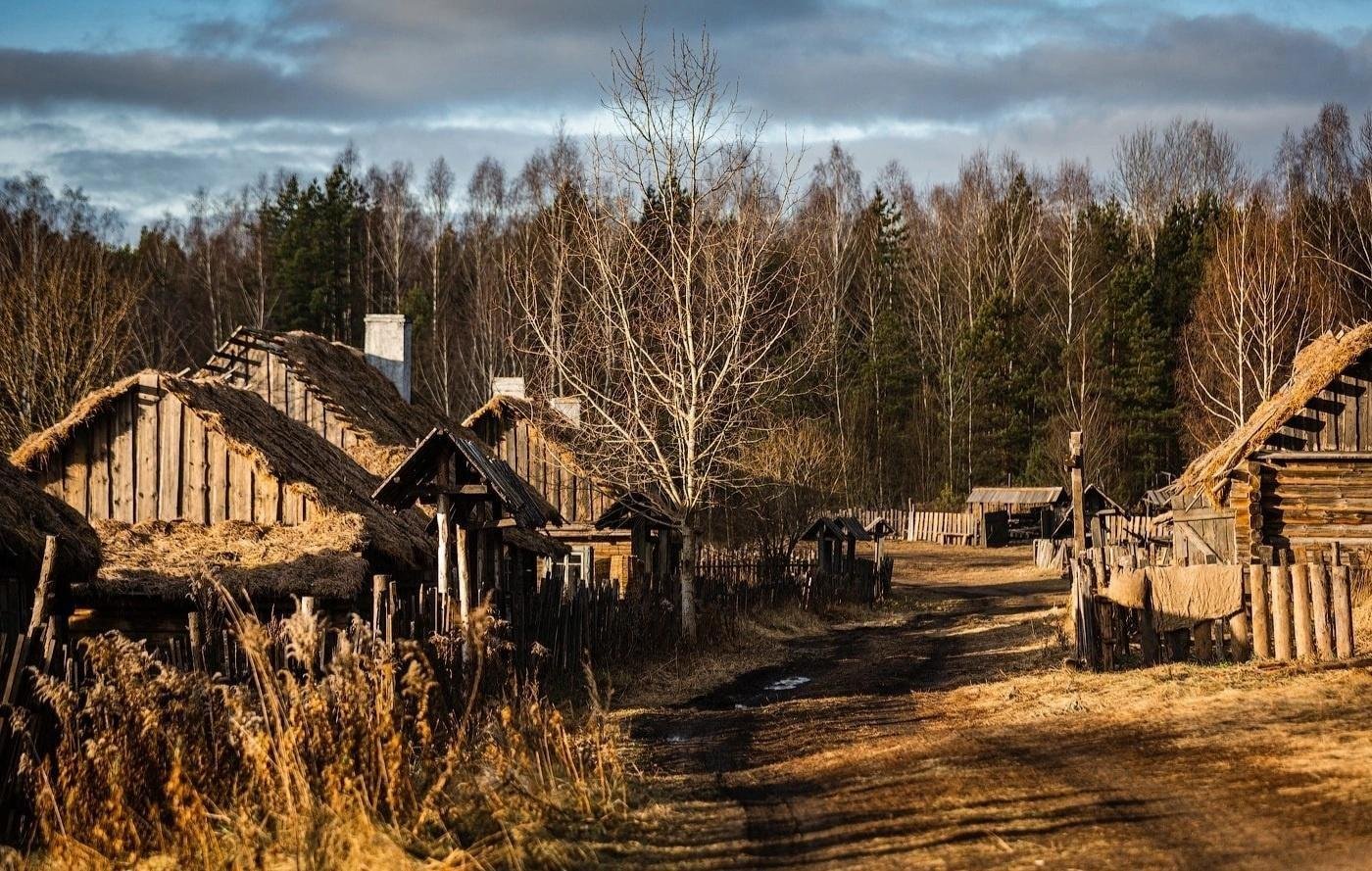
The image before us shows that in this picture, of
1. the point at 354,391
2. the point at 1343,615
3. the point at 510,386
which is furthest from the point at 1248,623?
the point at 510,386

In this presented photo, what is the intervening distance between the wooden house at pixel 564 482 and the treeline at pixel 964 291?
56.7 feet

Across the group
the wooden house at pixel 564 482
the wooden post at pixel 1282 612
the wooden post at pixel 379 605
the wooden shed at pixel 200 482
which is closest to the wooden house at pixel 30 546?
the wooden shed at pixel 200 482

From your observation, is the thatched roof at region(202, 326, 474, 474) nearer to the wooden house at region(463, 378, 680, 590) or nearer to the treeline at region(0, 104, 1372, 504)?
the wooden house at region(463, 378, 680, 590)

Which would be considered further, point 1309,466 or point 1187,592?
point 1309,466

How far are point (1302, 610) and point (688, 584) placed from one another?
8.75 meters

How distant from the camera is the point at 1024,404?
203ft

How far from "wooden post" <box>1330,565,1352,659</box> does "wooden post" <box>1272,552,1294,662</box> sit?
0.42m

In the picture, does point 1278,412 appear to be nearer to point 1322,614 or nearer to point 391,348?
point 1322,614

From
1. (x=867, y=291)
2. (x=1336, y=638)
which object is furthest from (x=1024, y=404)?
(x=1336, y=638)

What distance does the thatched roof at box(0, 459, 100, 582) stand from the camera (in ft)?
44.0

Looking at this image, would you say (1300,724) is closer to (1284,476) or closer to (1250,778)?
(1250,778)

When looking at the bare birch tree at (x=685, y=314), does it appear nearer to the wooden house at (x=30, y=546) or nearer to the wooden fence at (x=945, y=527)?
the wooden house at (x=30, y=546)

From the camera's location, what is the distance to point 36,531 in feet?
45.1

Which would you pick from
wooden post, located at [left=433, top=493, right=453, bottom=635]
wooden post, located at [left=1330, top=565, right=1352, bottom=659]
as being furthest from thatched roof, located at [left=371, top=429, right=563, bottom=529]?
wooden post, located at [left=1330, top=565, right=1352, bottom=659]
